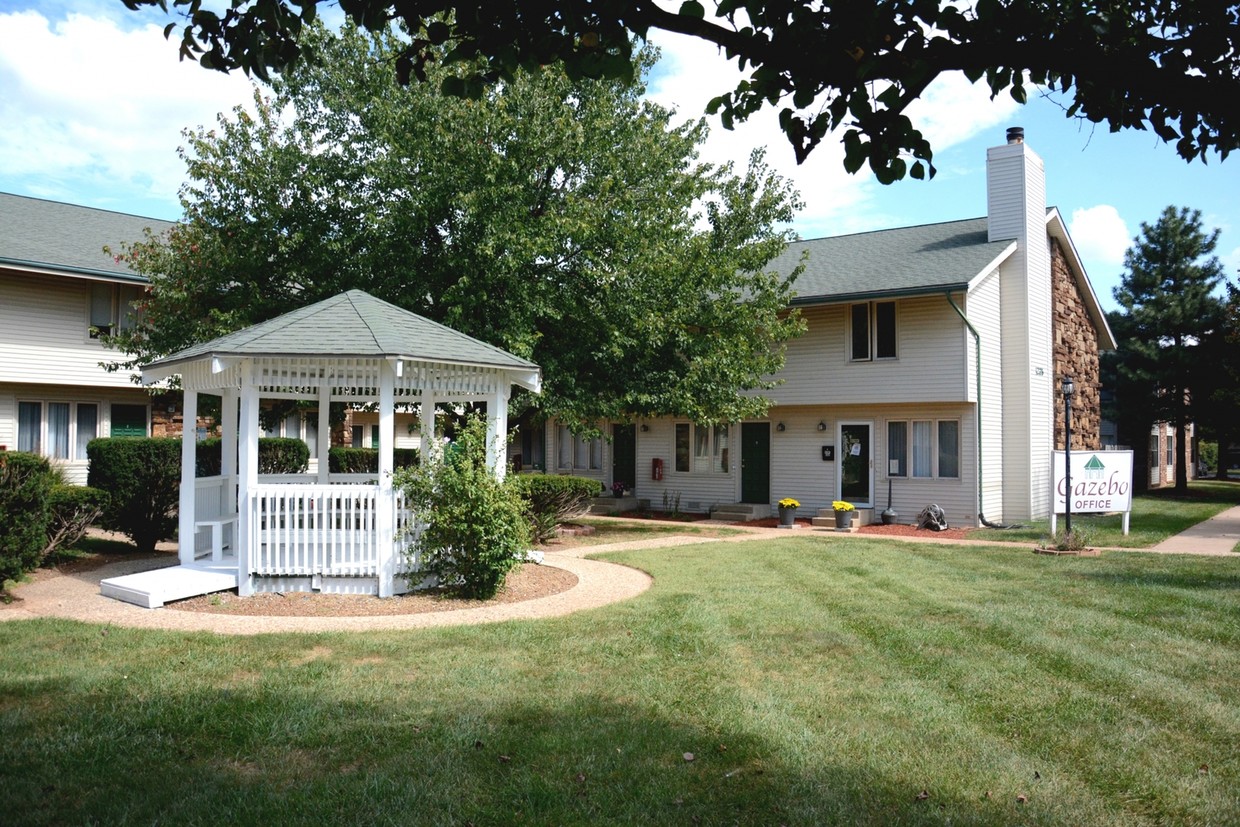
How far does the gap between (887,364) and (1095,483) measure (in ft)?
16.0

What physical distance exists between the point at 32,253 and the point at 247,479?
12.6m

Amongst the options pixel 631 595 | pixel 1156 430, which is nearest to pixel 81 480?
pixel 631 595

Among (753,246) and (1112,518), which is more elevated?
(753,246)

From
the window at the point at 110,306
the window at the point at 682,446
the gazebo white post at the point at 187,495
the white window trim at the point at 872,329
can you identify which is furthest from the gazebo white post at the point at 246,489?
the window at the point at 682,446

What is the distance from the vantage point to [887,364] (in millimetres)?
20062

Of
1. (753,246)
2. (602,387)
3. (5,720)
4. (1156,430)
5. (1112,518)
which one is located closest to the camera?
(5,720)

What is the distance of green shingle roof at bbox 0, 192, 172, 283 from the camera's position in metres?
18.6

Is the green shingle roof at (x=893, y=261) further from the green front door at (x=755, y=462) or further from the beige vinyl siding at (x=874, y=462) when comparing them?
the green front door at (x=755, y=462)

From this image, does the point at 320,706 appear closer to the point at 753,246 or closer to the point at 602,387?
the point at 602,387

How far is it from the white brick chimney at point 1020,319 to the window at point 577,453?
10.5 meters

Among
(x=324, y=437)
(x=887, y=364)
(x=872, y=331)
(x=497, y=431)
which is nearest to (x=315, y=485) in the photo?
(x=497, y=431)

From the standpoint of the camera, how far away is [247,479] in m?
9.88

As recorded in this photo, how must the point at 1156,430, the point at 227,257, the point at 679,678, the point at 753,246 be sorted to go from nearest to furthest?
the point at 679,678, the point at 227,257, the point at 753,246, the point at 1156,430

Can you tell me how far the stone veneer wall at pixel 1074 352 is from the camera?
23.0m
